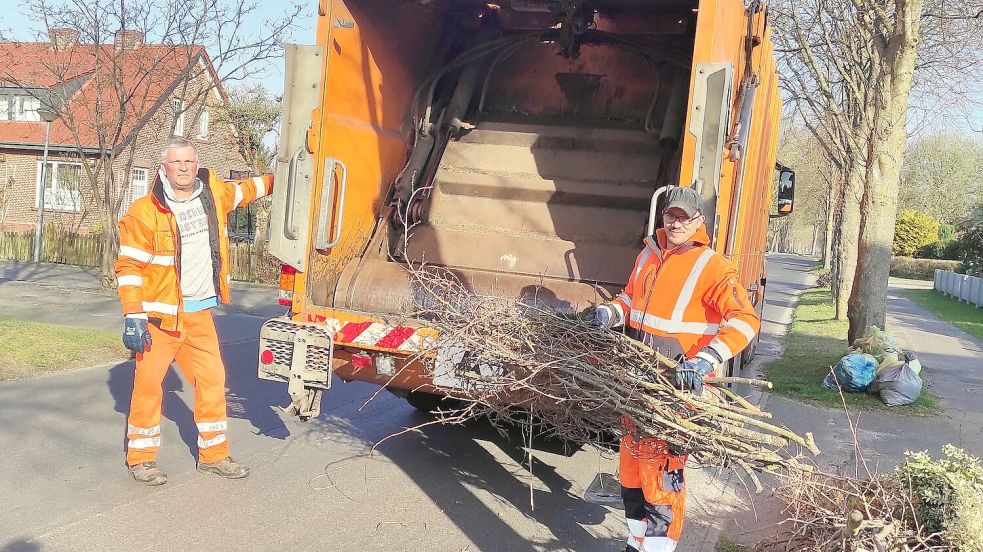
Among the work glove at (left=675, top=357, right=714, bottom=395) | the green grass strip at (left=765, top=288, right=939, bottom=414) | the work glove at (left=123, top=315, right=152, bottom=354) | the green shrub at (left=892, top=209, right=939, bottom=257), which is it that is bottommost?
the green grass strip at (left=765, top=288, right=939, bottom=414)

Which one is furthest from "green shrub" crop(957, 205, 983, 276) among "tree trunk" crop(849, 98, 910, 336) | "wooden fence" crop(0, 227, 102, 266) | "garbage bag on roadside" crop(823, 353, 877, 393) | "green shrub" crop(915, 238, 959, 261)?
"wooden fence" crop(0, 227, 102, 266)

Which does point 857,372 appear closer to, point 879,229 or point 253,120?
point 879,229

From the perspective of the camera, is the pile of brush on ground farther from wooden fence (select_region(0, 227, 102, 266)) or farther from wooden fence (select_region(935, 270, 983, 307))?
wooden fence (select_region(935, 270, 983, 307))

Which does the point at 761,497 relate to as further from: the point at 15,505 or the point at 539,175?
the point at 15,505

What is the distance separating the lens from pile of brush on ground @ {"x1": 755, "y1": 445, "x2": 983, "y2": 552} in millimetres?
2695

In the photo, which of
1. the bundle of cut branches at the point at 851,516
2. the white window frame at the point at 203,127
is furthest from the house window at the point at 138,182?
the bundle of cut branches at the point at 851,516

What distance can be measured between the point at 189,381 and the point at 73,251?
15048 mm

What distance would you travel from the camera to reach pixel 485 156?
5125 millimetres

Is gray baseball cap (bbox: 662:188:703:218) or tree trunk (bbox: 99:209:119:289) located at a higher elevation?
gray baseball cap (bbox: 662:188:703:218)

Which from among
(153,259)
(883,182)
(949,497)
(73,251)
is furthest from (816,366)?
(73,251)

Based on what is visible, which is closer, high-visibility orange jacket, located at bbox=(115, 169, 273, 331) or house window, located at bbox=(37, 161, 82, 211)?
high-visibility orange jacket, located at bbox=(115, 169, 273, 331)

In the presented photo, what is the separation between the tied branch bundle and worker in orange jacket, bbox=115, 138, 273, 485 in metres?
1.31

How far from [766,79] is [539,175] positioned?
6.08 ft

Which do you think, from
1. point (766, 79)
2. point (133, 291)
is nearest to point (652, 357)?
point (133, 291)
